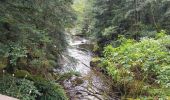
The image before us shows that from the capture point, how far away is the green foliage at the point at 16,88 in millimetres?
5999

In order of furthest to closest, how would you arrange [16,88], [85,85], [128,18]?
[128,18]
[85,85]
[16,88]

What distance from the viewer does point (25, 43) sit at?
6.56 meters

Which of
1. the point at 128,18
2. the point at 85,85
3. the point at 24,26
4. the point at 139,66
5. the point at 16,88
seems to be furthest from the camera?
the point at 128,18

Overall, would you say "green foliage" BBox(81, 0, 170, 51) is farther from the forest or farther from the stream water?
the stream water

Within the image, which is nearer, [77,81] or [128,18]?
[77,81]

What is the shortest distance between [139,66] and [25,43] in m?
4.34

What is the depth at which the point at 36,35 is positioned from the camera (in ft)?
21.5

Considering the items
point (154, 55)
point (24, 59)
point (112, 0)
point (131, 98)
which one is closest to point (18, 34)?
point (24, 59)

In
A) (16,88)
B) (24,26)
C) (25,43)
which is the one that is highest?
(24,26)

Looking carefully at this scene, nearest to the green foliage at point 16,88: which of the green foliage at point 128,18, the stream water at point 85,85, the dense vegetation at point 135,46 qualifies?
the stream water at point 85,85

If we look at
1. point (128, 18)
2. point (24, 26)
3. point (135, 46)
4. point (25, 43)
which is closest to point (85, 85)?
point (135, 46)

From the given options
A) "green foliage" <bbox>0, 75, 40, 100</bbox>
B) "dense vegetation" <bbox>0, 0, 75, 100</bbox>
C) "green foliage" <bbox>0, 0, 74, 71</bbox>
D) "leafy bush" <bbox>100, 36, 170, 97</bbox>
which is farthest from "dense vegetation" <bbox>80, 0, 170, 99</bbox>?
"green foliage" <bbox>0, 75, 40, 100</bbox>

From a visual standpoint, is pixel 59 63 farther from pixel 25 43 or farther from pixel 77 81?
pixel 25 43

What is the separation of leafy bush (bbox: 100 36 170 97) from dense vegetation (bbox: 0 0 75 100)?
2443 millimetres
